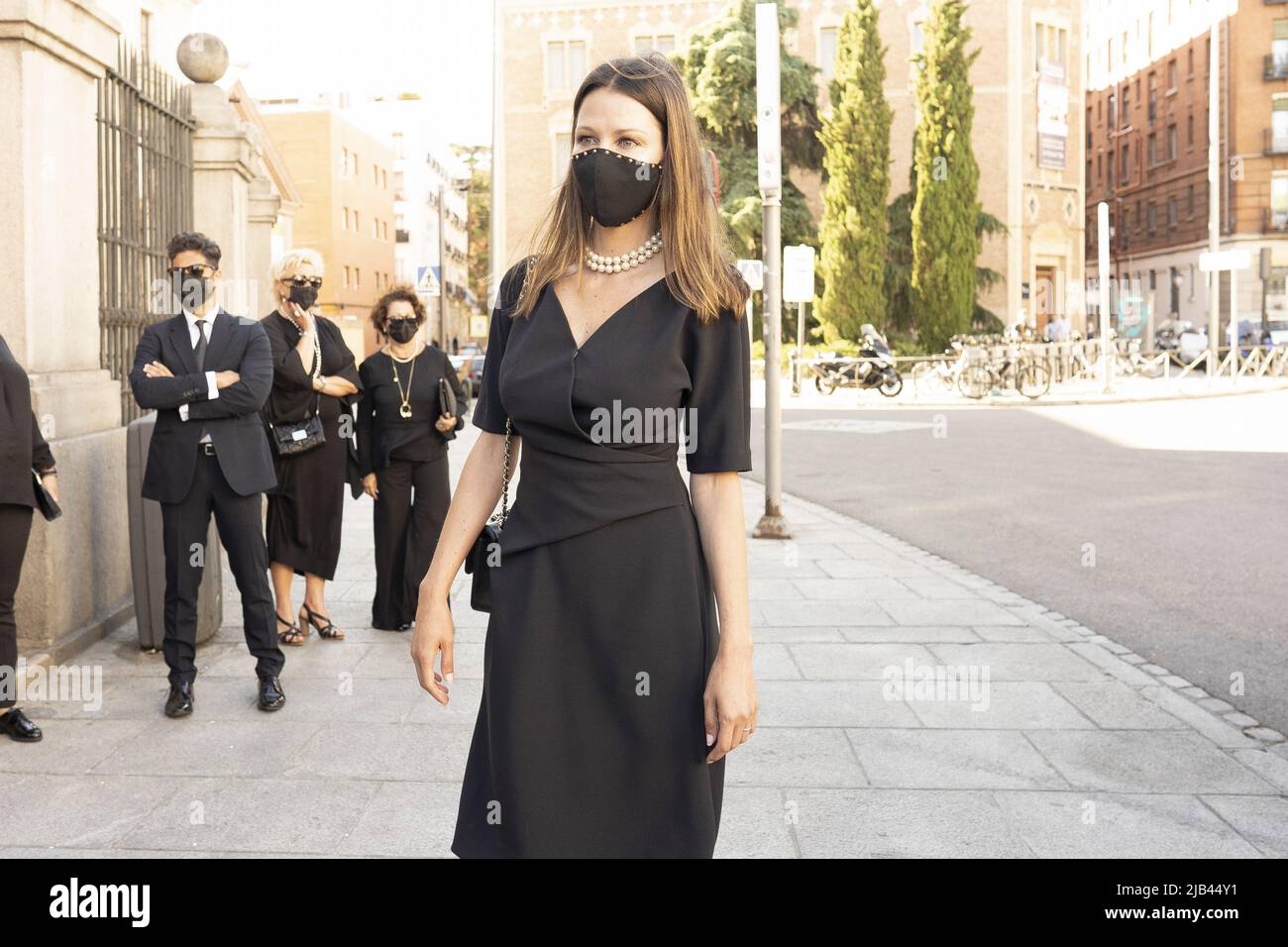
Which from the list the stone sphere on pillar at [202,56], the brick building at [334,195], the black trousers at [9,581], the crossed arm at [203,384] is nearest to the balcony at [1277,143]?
the brick building at [334,195]

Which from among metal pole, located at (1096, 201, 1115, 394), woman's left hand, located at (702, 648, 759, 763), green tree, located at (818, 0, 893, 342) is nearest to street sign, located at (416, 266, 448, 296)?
metal pole, located at (1096, 201, 1115, 394)

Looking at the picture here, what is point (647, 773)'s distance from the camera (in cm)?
250

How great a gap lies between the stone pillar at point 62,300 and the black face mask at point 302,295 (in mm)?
1205

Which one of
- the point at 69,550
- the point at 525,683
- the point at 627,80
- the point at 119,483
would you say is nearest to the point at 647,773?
the point at 525,683

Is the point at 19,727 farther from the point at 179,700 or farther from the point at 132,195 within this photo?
the point at 132,195

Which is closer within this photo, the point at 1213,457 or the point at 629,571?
the point at 629,571

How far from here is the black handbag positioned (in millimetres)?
2652

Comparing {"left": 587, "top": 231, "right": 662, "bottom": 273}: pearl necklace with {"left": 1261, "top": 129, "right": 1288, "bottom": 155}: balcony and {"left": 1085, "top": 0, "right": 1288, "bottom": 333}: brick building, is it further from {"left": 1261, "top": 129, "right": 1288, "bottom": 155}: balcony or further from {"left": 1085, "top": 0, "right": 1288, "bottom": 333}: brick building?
{"left": 1261, "top": 129, "right": 1288, "bottom": 155}: balcony

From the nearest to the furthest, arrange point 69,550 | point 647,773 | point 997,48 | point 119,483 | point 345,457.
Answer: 1. point 647,773
2. point 69,550
3. point 119,483
4. point 345,457
5. point 997,48

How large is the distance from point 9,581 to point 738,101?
39.8 metres
